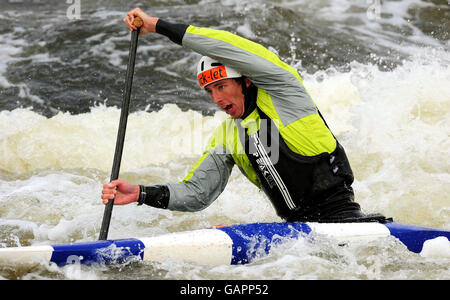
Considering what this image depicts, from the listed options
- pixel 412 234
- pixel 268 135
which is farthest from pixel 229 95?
pixel 412 234

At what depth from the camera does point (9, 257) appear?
9.45 feet

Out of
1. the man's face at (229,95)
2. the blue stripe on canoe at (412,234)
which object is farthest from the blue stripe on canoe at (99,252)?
the blue stripe on canoe at (412,234)

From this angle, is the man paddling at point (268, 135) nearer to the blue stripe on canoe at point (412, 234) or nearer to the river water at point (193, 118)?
the blue stripe on canoe at point (412, 234)

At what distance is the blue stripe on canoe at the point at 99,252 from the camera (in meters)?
2.96

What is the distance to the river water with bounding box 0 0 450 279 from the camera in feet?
11.2

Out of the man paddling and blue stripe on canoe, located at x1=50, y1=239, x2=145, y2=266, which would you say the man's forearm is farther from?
blue stripe on canoe, located at x1=50, y1=239, x2=145, y2=266

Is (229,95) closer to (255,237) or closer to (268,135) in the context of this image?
(268,135)

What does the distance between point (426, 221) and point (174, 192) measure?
7.52 ft

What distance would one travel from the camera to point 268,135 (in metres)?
3.39

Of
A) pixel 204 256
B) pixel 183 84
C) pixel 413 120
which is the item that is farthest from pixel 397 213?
pixel 183 84

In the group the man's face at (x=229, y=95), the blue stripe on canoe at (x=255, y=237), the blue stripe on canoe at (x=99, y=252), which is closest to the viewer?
the blue stripe on canoe at (x=99, y=252)

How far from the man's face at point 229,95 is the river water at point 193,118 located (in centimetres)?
78

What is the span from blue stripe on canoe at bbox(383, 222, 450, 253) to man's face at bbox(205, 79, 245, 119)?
1037mm

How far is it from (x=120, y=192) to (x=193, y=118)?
158 inches
